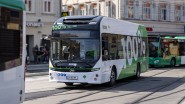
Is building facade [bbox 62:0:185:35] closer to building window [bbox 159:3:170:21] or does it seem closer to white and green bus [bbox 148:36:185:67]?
building window [bbox 159:3:170:21]

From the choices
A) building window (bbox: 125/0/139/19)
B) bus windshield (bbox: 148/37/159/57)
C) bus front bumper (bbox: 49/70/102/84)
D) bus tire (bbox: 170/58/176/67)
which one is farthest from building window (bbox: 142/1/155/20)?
bus front bumper (bbox: 49/70/102/84)

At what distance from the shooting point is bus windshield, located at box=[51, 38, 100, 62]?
56.1 ft

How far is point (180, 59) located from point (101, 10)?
777 inches

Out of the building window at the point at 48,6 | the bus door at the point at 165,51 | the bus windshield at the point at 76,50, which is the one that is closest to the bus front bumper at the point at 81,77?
the bus windshield at the point at 76,50

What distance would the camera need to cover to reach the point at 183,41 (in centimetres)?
3862

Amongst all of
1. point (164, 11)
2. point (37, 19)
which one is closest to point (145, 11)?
point (164, 11)

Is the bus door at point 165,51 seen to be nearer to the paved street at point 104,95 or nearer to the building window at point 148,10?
the paved street at point 104,95

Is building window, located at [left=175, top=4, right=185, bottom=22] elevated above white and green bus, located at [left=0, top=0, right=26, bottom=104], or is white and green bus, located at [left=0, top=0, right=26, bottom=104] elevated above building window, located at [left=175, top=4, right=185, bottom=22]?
building window, located at [left=175, top=4, right=185, bottom=22]

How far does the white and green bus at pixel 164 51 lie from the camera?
3503 cm

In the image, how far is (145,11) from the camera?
56.8m

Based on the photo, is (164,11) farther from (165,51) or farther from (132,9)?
(165,51)

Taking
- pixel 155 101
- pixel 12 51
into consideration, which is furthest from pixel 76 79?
pixel 12 51

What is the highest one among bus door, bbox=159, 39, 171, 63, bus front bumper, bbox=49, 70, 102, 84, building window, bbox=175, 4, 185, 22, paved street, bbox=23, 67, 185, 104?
building window, bbox=175, 4, 185, 22

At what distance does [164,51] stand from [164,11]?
2514cm
